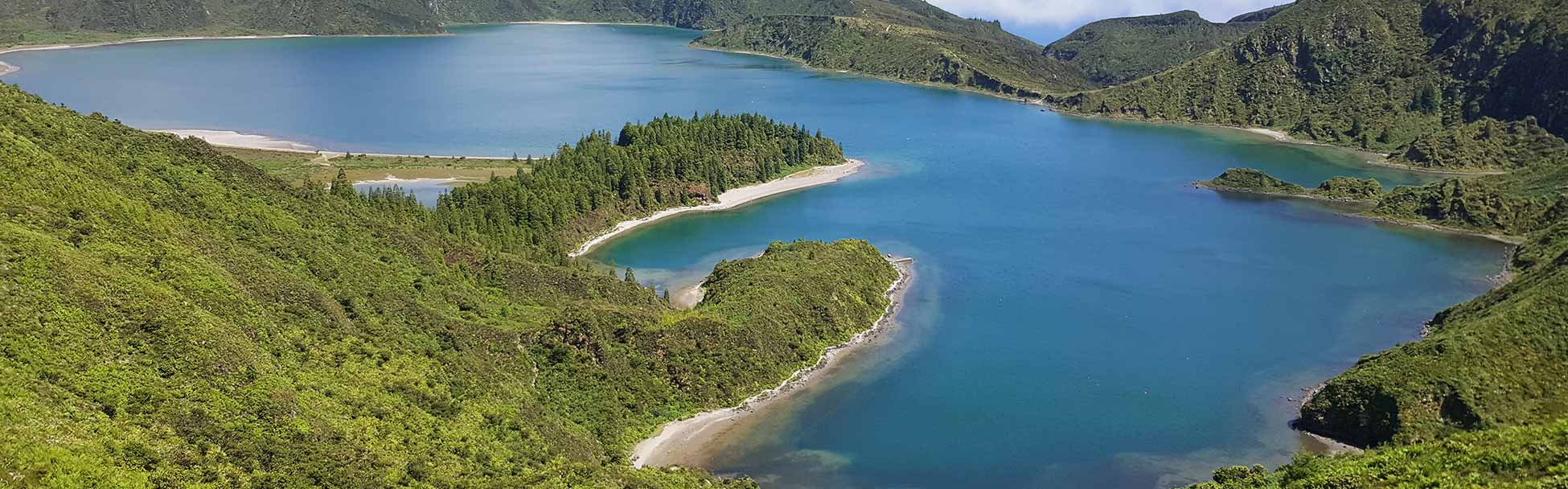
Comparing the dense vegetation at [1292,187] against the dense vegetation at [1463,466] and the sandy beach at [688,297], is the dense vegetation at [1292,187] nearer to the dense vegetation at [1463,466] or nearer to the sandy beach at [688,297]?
the sandy beach at [688,297]

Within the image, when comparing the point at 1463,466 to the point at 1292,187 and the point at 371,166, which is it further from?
the point at 371,166

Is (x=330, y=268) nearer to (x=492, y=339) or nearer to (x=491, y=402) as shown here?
(x=492, y=339)

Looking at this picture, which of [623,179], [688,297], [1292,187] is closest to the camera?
[688,297]

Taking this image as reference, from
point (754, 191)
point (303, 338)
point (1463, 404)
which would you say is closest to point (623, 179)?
A: point (754, 191)

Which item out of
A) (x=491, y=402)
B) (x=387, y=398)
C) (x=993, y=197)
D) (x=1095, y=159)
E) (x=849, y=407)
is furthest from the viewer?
(x=1095, y=159)

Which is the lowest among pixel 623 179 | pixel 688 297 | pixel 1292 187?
pixel 688 297

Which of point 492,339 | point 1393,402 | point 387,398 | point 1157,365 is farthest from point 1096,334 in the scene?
point 387,398

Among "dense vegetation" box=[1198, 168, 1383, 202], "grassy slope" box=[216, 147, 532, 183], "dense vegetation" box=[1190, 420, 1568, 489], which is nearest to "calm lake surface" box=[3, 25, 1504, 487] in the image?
"dense vegetation" box=[1198, 168, 1383, 202]
